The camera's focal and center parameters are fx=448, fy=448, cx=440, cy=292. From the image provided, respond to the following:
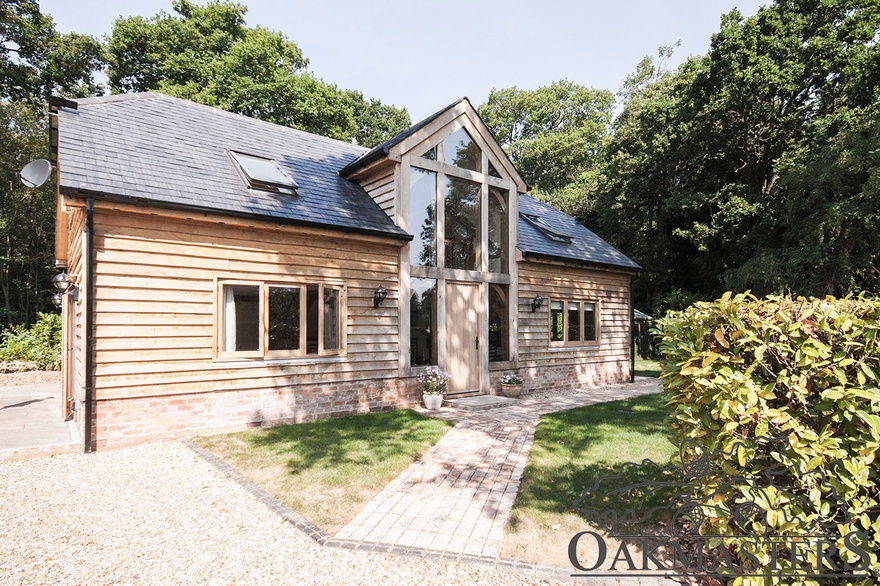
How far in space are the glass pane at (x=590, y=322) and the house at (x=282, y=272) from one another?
0.28 meters

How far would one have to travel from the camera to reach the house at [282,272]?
670 centimetres

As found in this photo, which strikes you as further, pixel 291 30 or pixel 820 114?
pixel 291 30

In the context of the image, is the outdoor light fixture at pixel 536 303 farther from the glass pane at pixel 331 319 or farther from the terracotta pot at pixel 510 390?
the glass pane at pixel 331 319

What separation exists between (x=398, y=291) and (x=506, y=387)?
378 centimetres

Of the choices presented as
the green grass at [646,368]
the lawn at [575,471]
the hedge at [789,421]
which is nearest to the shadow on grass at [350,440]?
the lawn at [575,471]

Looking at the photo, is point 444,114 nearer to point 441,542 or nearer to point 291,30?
point 441,542

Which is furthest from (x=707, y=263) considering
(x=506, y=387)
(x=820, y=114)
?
(x=506, y=387)

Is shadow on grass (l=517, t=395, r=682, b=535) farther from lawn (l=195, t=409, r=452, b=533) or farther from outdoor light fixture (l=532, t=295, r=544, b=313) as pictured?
outdoor light fixture (l=532, t=295, r=544, b=313)

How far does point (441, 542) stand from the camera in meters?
3.72

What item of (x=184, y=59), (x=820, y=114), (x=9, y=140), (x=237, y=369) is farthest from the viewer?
(x=184, y=59)

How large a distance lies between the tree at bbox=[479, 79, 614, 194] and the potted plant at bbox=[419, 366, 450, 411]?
2918 centimetres

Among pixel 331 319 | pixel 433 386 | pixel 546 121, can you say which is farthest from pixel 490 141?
pixel 546 121

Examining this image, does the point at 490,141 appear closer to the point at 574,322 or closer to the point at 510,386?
the point at 574,322

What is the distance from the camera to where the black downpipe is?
6.28 meters
